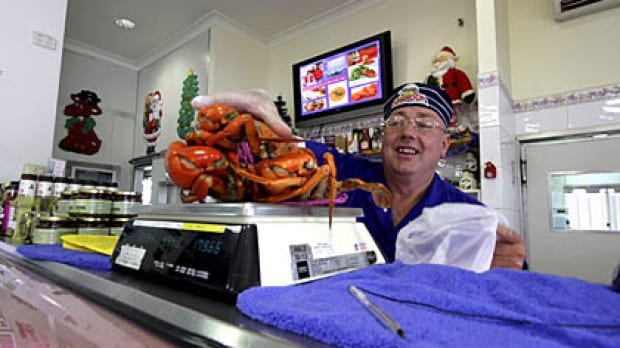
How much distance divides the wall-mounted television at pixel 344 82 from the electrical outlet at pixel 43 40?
1.81m

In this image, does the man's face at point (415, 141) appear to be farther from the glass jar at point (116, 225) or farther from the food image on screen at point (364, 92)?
the food image on screen at point (364, 92)

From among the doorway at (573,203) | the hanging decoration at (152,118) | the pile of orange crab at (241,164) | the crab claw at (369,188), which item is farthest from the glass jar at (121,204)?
the hanging decoration at (152,118)

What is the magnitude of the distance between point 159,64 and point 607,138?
413cm

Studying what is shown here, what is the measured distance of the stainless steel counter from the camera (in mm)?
313

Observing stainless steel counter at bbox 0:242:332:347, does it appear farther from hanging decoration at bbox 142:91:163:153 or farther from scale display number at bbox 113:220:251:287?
hanging decoration at bbox 142:91:163:153

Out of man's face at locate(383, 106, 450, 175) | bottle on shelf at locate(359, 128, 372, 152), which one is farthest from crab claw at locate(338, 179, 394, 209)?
bottle on shelf at locate(359, 128, 372, 152)

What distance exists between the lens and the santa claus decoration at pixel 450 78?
2.37m

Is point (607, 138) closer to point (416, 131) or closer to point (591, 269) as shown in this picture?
point (591, 269)

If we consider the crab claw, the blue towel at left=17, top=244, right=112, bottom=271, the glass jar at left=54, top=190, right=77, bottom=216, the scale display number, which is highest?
the crab claw

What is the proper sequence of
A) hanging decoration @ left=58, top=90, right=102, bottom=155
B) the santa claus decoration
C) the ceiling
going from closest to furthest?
the santa claus decoration, the ceiling, hanging decoration @ left=58, top=90, right=102, bottom=155

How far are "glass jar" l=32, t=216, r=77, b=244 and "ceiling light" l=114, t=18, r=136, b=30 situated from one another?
3.24 metres

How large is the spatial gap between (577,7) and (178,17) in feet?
10.5

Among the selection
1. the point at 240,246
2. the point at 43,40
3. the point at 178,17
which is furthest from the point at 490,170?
the point at 178,17

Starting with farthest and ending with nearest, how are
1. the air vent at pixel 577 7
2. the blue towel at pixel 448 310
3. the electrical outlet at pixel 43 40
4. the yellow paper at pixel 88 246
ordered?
the air vent at pixel 577 7 → the electrical outlet at pixel 43 40 → the yellow paper at pixel 88 246 → the blue towel at pixel 448 310
